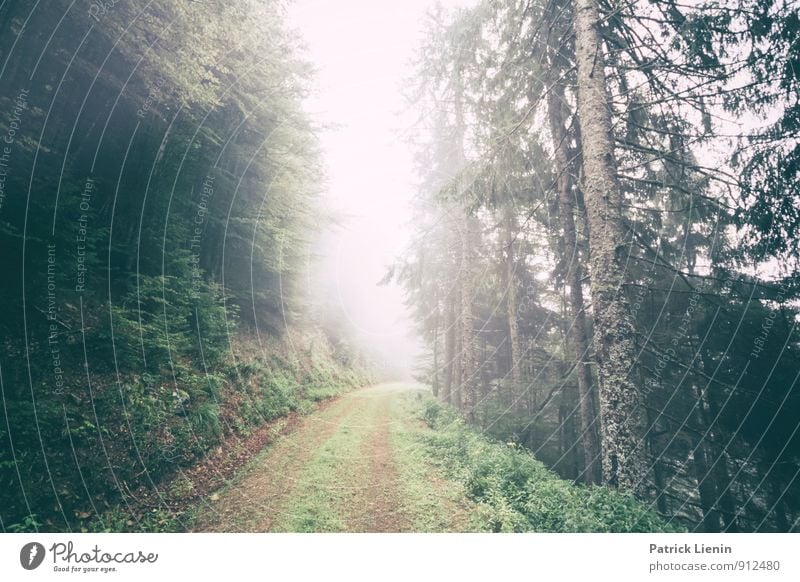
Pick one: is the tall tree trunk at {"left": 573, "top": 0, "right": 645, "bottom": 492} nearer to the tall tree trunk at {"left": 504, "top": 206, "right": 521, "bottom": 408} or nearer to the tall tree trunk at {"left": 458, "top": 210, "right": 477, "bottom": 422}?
the tall tree trunk at {"left": 504, "top": 206, "right": 521, "bottom": 408}

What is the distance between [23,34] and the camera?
5113 mm

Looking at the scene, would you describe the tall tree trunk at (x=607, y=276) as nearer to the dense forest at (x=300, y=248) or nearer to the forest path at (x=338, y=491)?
the dense forest at (x=300, y=248)

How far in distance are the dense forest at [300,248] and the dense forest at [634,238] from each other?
2.4 inches

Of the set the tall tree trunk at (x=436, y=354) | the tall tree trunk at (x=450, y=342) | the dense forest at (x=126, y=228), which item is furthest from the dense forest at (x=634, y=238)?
the dense forest at (x=126, y=228)

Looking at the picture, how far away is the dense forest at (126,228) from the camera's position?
15.0ft

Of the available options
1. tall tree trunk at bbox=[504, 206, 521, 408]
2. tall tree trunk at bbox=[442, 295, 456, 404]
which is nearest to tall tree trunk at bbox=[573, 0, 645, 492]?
tall tree trunk at bbox=[504, 206, 521, 408]

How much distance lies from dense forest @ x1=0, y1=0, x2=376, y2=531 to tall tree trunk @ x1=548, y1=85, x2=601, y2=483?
8089mm

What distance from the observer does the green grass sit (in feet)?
12.4

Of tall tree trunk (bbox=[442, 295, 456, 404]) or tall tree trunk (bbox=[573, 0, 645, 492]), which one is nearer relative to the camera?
tall tree trunk (bbox=[573, 0, 645, 492])

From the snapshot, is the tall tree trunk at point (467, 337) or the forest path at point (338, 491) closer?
the forest path at point (338, 491)

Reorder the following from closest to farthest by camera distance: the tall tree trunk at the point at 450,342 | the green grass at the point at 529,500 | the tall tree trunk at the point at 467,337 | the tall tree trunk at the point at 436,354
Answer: the green grass at the point at 529,500
the tall tree trunk at the point at 467,337
the tall tree trunk at the point at 450,342
the tall tree trunk at the point at 436,354

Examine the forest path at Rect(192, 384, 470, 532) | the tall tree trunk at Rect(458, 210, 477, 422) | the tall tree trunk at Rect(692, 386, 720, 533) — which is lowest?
the tall tree trunk at Rect(692, 386, 720, 533)
